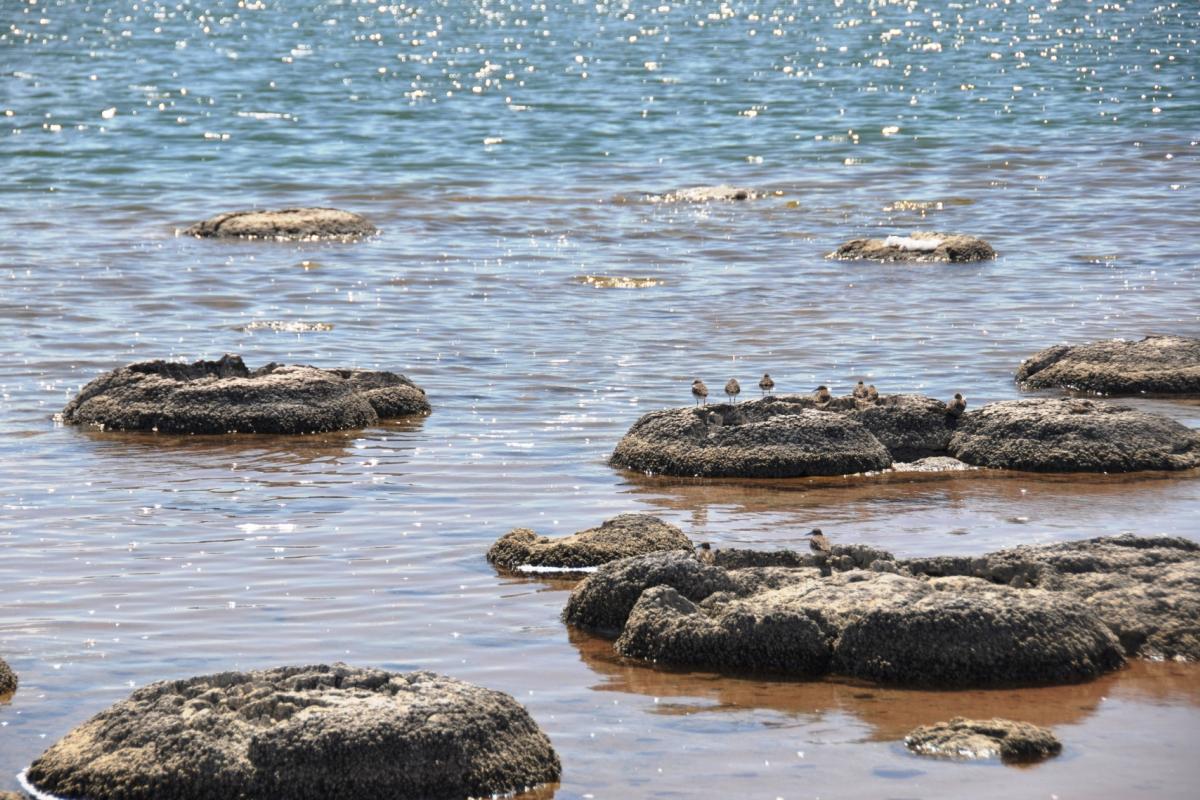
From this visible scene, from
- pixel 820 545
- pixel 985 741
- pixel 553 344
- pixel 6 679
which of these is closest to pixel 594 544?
pixel 820 545

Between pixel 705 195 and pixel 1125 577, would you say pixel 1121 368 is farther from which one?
pixel 705 195

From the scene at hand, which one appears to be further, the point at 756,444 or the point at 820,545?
the point at 756,444

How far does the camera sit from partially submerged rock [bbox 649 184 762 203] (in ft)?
99.5

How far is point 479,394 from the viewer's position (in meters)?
16.2

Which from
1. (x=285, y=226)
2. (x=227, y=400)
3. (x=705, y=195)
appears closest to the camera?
(x=227, y=400)

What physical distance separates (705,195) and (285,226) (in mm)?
6716

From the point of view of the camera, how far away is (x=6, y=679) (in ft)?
27.4

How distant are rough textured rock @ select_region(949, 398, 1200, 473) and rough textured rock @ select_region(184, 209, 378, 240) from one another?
49.6 feet

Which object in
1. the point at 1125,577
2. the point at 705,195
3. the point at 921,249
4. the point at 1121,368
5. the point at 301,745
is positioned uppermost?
the point at 301,745

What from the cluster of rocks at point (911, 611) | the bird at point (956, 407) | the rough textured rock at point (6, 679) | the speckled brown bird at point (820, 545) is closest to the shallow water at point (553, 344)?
the rough textured rock at point (6, 679)

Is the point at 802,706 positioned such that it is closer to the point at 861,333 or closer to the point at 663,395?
the point at 663,395

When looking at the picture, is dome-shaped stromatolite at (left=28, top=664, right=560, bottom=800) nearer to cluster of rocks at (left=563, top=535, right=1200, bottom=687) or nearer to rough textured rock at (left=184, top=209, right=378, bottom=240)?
cluster of rocks at (left=563, top=535, right=1200, bottom=687)

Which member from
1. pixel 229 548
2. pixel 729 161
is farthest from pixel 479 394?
pixel 729 161

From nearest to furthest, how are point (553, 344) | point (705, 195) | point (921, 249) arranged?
point (553, 344) < point (921, 249) < point (705, 195)
